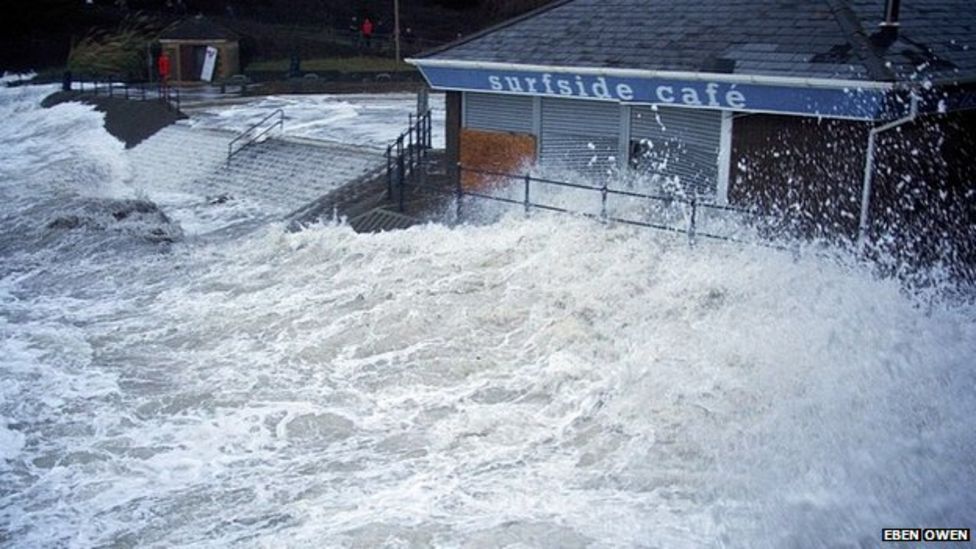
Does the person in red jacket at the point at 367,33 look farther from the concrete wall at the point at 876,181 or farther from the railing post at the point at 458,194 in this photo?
the concrete wall at the point at 876,181

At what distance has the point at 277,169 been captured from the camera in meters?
25.7

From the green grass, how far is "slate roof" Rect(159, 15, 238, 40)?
2.13 meters

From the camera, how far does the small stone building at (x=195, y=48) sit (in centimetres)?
4397

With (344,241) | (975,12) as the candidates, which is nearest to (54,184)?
(344,241)

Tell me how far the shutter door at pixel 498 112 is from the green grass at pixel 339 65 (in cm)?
2674

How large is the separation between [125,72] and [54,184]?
1878cm

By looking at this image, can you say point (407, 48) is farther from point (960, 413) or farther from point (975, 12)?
point (960, 413)

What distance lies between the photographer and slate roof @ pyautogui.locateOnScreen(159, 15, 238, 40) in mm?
44219

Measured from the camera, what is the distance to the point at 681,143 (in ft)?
56.0

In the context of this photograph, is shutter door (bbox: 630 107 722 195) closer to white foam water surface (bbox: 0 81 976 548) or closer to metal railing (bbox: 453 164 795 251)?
metal railing (bbox: 453 164 795 251)

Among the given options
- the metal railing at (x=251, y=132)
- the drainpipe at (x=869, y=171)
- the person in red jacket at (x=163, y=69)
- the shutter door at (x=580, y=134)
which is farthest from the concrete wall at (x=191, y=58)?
the drainpipe at (x=869, y=171)

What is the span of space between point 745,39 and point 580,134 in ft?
11.2

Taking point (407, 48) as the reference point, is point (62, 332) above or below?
below

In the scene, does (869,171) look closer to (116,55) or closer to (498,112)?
(498,112)
